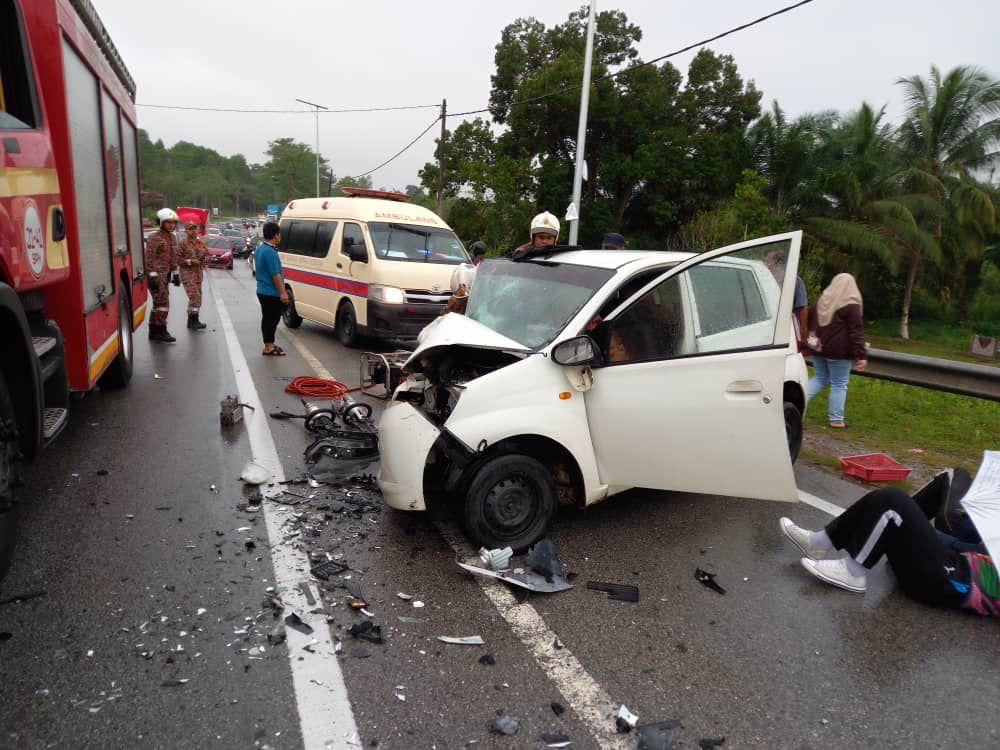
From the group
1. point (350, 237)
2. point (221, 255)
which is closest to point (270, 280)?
point (350, 237)

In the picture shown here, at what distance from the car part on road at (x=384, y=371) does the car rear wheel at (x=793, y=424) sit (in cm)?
301

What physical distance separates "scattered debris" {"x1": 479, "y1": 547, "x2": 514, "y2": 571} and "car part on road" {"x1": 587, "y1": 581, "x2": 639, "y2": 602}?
18.0 inches

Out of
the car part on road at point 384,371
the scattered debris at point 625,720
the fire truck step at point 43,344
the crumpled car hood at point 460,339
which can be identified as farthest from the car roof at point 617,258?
the fire truck step at point 43,344

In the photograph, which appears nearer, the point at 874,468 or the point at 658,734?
the point at 658,734

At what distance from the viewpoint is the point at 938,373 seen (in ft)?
24.1

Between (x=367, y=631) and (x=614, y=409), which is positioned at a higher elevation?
A: (x=614, y=409)

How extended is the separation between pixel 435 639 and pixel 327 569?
33.1 inches

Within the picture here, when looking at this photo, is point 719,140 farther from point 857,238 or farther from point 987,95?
point 987,95

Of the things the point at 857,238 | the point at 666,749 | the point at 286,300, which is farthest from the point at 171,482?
the point at 857,238

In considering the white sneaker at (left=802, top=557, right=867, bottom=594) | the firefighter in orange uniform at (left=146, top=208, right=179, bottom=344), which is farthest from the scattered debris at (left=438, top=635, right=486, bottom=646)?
the firefighter in orange uniform at (left=146, top=208, right=179, bottom=344)

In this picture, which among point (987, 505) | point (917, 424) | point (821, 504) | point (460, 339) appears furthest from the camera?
point (917, 424)

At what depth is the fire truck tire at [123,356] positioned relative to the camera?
692 centimetres

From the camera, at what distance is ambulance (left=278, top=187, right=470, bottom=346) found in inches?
391

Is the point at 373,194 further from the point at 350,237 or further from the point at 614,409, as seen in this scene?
the point at 614,409
